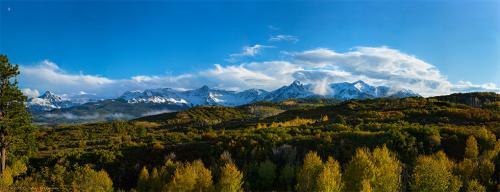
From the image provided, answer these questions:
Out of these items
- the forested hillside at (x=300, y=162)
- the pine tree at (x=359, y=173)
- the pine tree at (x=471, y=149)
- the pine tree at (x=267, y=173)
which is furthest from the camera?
the pine tree at (x=471, y=149)

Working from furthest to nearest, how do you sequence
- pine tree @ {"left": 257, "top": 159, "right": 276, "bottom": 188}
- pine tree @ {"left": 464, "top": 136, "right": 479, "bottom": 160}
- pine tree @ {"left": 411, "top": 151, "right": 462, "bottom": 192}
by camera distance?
pine tree @ {"left": 464, "top": 136, "right": 479, "bottom": 160}, pine tree @ {"left": 257, "top": 159, "right": 276, "bottom": 188}, pine tree @ {"left": 411, "top": 151, "right": 462, "bottom": 192}

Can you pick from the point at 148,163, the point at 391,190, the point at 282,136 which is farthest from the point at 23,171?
the point at 391,190

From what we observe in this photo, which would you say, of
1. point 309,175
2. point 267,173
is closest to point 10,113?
point 267,173

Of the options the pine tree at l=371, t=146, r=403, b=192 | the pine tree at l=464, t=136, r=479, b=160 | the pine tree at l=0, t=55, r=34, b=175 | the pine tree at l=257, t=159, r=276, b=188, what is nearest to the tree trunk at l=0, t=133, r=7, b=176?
the pine tree at l=0, t=55, r=34, b=175

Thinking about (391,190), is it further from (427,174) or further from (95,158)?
(95,158)

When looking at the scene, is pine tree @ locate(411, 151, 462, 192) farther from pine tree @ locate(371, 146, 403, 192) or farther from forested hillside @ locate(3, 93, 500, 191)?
pine tree @ locate(371, 146, 403, 192)

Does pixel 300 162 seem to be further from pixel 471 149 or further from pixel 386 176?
pixel 471 149

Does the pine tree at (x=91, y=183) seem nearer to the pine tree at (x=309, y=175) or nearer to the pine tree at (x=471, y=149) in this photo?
the pine tree at (x=309, y=175)

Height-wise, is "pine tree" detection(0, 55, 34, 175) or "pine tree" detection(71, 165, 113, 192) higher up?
"pine tree" detection(0, 55, 34, 175)

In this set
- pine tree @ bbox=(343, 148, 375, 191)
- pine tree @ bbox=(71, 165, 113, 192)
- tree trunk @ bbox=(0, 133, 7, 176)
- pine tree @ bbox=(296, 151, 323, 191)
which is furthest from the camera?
tree trunk @ bbox=(0, 133, 7, 176)

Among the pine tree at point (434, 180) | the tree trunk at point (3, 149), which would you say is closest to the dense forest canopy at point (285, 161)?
the pine tree at point (434, 180)

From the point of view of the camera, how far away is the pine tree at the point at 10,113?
46531mm

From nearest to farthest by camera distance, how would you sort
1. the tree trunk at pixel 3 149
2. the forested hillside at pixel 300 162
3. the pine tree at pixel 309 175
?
the pine tree at pixel 309 175
the forested hillside at pixel 300 162
the tree trunk at pixel 3 149

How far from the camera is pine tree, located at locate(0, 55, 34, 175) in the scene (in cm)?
4653
